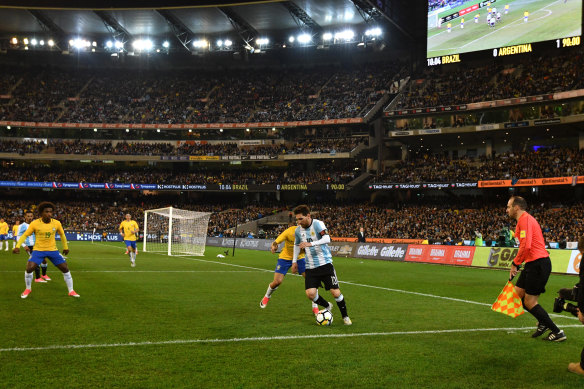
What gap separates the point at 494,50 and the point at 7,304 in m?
47.6

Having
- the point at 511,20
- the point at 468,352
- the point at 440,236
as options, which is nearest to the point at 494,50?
the point at 511,20

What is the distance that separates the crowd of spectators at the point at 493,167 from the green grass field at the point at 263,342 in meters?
35.0

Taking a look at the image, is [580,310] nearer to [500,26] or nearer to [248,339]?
[248,339]

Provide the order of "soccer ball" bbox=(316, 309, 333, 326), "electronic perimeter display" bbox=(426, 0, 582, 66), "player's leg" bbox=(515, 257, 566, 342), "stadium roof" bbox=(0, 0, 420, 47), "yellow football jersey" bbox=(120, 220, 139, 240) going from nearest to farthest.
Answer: "player's leg" bbox=(515, 257, 566, 342) → "soccer ball" bbox=(316, 309, 333, 326) → "yellow football jersey" bbox=(120, 220, 139, 240) → "electronic perimeter display" bbox=(426, 0, 582, 66) → "stadium roof" bbox=(0, 0, 420, 47)

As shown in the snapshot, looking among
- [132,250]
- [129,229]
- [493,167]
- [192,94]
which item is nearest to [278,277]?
[129,229]

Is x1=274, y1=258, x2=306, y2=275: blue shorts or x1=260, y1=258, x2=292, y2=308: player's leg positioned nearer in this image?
x1=260, y1=258, x2=292, y2=308: player's leg

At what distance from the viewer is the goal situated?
39.2 meters

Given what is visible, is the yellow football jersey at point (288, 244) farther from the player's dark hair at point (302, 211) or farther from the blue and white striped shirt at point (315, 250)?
the player's dark hair at point (302, 211)

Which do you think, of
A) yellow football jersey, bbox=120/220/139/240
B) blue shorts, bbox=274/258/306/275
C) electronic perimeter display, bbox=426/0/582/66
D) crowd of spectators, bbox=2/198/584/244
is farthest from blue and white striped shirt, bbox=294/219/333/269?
electronic perimeter display, bbox=426/0/582/66

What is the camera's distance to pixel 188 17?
214 ft

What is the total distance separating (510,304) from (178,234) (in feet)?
116

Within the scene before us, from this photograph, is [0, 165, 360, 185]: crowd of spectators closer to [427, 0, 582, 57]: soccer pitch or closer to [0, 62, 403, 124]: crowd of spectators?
[0, 62, 403, 124]: crowd of spectators

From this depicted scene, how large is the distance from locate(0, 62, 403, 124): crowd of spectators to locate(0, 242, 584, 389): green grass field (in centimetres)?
5207

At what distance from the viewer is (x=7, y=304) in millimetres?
12055
